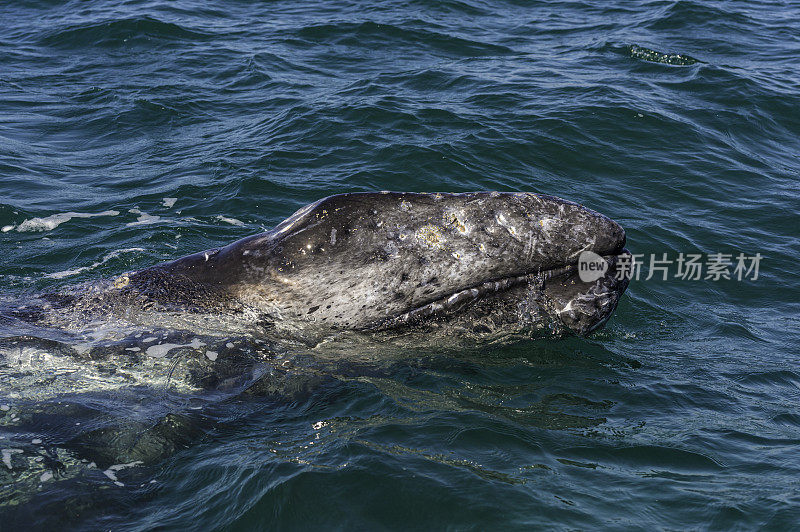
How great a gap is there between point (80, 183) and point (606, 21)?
13.9 metres

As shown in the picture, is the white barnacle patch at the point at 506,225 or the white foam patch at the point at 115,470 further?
the white barnacle patch at the point at 506,225

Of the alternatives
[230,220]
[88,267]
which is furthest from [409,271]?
[230,220]

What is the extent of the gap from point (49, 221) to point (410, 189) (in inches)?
197

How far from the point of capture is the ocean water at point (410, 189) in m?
5.38

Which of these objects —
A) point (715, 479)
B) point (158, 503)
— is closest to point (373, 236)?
point (158, 503)

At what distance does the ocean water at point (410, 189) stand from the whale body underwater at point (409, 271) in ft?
1.10

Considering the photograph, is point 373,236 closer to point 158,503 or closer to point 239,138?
point 158,503

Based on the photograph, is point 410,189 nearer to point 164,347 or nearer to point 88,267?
point 88,267

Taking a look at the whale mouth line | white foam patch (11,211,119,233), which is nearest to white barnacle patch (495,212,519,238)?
the whale mouth line

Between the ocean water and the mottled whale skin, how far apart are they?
1.20 ft

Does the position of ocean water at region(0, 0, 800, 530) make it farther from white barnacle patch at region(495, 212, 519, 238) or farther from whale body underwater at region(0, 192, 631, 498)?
white barnacle patch at region(495, 212, 519, 238)

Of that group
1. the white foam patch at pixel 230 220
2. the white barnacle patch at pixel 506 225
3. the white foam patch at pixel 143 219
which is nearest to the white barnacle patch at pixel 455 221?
the white barnacle patch at pixel 506 225

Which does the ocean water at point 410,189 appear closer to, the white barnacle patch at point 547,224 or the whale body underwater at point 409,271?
the whale body underwater at point 409,271

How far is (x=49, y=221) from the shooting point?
36.6 ft
